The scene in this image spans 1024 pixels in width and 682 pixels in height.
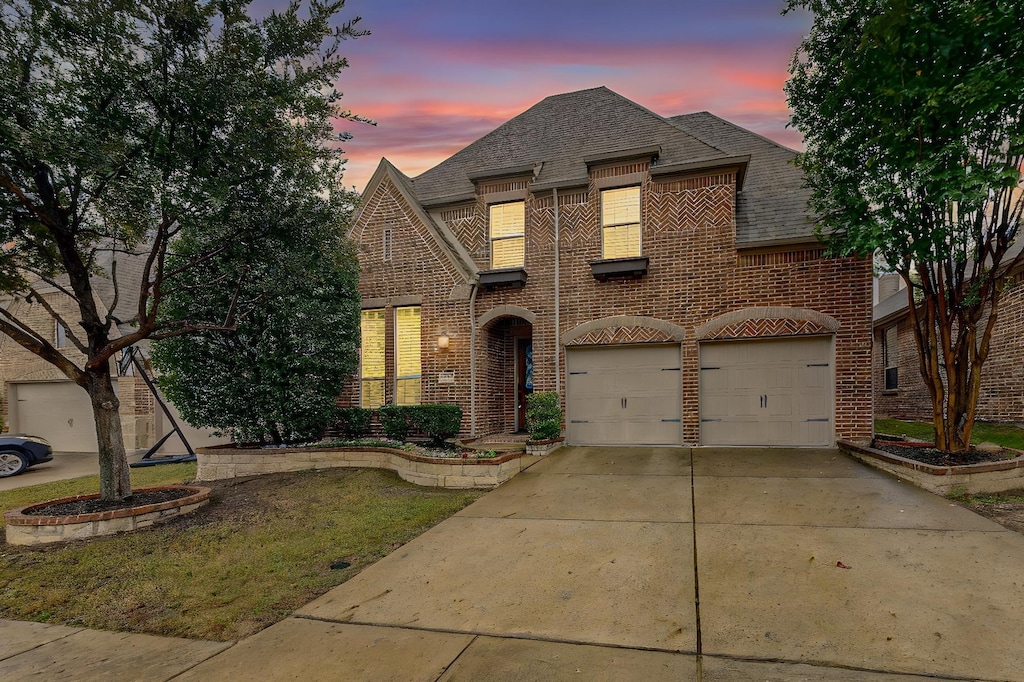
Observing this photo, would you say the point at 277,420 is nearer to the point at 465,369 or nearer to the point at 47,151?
the point at 465,369

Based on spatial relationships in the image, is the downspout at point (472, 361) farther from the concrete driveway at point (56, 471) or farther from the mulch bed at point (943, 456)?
Answer: the concrete driveway at point (56, 471)

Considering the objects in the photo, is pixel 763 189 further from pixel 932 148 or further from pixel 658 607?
pixel 658 607

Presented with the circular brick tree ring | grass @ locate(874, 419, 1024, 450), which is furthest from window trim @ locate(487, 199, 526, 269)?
grass @ locate(874, 419, 1024, 450)

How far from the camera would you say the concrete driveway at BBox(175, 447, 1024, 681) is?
3.33m

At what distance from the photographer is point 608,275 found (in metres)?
11.6

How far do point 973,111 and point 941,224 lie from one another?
156 cm

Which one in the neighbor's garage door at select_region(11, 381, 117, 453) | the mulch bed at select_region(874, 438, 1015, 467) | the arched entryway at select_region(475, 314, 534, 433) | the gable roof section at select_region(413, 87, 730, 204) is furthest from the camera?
the neighbor's garage door at select_region(11, 381, 117, 453)

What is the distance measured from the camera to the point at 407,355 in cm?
1305

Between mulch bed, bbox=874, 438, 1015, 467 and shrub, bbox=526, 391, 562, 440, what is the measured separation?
6048 millimetres

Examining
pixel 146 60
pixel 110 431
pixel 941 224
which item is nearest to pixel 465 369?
pixel 110 431

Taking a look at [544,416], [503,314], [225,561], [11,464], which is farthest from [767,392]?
[11,464]

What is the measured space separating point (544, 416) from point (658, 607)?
6.77 metres

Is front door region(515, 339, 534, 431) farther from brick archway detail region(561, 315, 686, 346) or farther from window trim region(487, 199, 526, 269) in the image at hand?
window trim region(487, 199, 526, 269)

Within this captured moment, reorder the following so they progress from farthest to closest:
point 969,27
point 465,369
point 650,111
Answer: point 650,111 < point 465,369 < point 969,27
